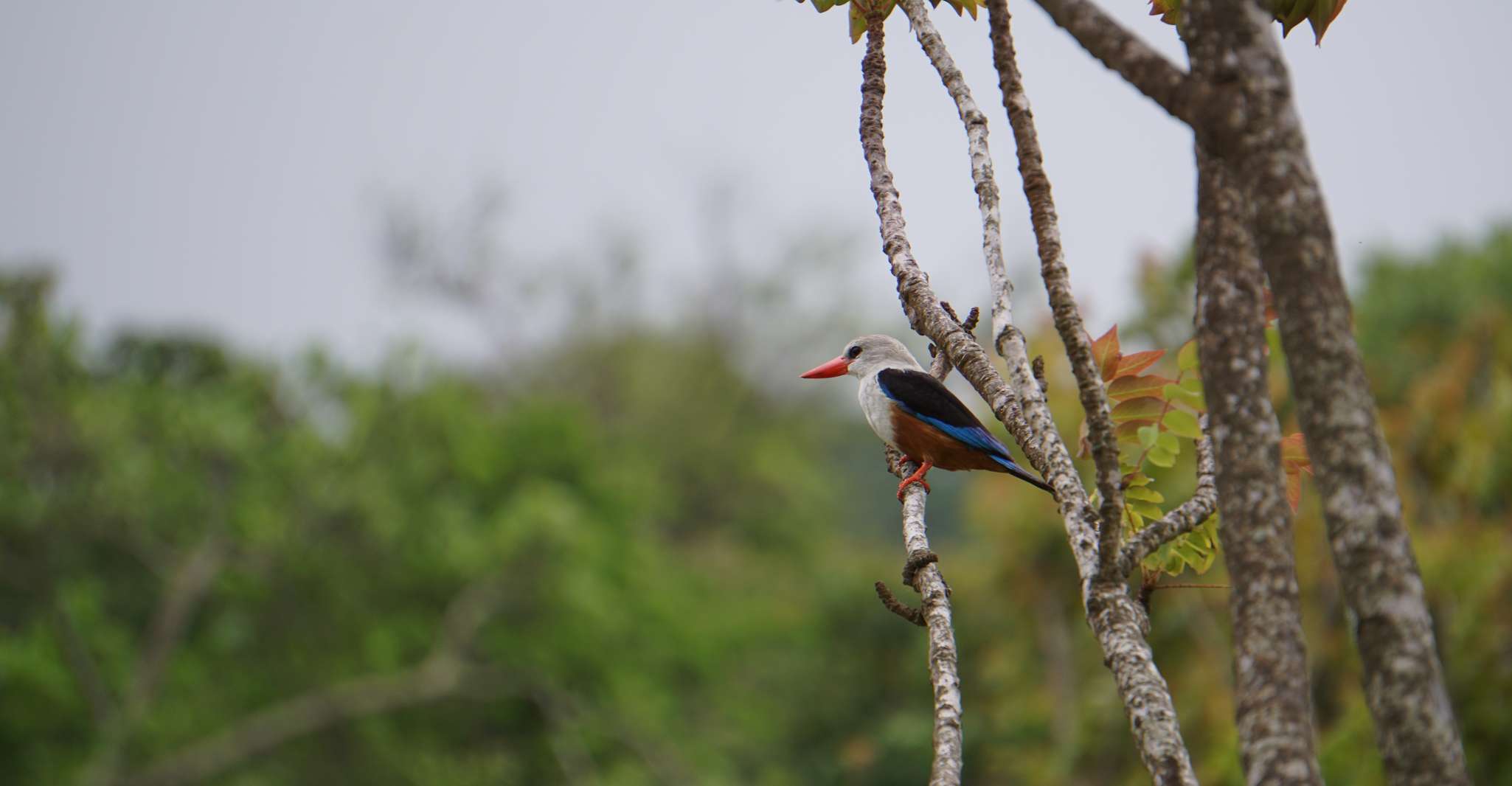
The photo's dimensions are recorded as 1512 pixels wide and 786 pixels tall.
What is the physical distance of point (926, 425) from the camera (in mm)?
3957

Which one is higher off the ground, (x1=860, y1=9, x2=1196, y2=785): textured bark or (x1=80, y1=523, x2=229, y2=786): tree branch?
(x1=860, y1=9, x2=1196, y2=785): textured bark

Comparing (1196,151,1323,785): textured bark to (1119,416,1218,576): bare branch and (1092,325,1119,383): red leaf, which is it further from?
(1092,325,1119,383): red leaf

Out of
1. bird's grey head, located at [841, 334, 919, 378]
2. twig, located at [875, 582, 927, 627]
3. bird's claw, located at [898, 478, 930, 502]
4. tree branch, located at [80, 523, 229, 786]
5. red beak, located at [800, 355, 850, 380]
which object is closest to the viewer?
twig, located at [875, 582, 927, 627]

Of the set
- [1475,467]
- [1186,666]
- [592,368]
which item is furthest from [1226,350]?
[592,368]

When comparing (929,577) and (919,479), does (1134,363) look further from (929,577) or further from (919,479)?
(919,479)

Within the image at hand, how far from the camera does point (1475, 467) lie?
11.6 metres

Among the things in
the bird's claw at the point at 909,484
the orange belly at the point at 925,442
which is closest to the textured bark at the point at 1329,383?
the bird's claw at the point at 909,484

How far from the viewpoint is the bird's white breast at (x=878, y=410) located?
3.97 metres

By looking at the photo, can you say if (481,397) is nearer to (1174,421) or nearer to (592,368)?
(592,368)

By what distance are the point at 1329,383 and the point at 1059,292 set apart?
461 mm

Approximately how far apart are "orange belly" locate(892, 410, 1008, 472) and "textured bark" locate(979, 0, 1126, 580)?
5.59 ft

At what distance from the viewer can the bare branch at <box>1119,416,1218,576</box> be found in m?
1.79

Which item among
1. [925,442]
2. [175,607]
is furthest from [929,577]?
[175,607]

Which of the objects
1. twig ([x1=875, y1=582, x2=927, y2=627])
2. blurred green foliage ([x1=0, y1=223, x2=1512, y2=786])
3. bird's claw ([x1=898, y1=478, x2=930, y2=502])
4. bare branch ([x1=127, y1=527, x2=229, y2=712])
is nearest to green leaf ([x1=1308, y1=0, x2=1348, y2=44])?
twig ([x1=875, y1=582, x2=927, y2=627])
